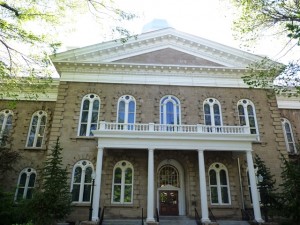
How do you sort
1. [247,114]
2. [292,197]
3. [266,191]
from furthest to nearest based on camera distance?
[247,114]
[266,191]
[292,197]

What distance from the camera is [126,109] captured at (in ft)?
64.7

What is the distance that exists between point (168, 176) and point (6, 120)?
14.9 meters

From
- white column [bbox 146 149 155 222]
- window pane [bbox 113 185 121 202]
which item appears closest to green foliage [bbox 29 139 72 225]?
window pane [bbox 113 185 121 202]

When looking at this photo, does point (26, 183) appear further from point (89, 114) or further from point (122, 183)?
point (122, 183)

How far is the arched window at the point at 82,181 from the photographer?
17.0m

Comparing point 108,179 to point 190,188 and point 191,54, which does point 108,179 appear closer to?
point 190,188

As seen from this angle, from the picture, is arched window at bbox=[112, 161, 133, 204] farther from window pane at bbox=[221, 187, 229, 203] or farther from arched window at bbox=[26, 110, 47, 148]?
arched window at bbox=[26, 110, 47, 148]

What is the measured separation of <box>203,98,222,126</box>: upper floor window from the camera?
1991 centimetres

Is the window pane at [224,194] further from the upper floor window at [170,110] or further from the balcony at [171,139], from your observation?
the upper floor window at [170,110]

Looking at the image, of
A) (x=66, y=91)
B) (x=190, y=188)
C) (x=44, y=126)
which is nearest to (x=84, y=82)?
(x=66, y=91)

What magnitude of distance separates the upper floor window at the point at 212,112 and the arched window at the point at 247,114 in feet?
5.96

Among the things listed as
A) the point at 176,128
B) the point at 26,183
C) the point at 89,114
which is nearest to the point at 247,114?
the point at 176,128

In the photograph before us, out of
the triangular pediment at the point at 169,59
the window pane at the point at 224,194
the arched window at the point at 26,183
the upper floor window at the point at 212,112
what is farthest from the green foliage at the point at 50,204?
the upper floor window at the point at 212,112

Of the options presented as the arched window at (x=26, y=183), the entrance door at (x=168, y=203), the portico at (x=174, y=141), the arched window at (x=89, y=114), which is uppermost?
the arched window at (x=89, y=114)
